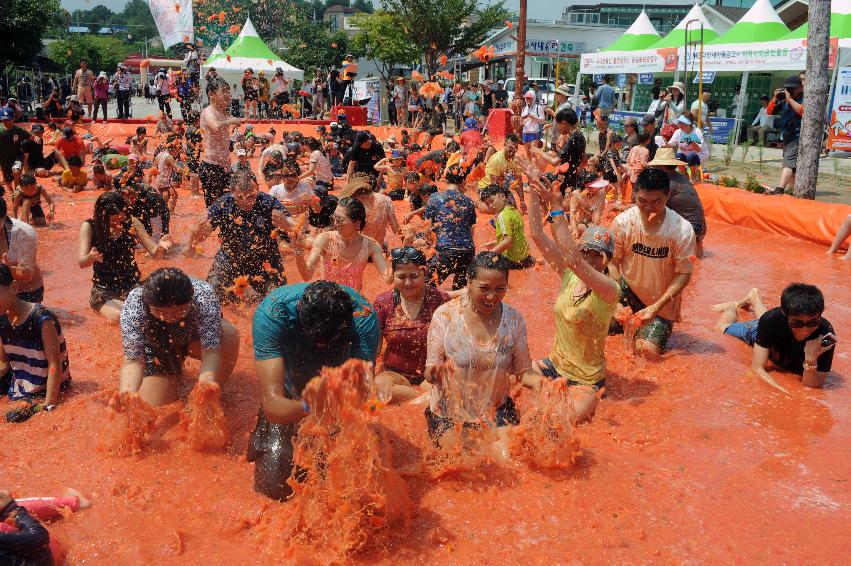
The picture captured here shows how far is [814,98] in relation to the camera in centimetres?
1146

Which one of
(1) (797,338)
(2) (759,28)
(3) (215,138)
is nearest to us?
(1) (797,338)

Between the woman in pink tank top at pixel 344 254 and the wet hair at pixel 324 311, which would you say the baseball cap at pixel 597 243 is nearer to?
the woman in pink tank top at pixel 344 254

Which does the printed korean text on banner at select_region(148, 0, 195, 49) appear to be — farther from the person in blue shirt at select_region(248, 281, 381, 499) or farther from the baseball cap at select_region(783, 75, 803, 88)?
the person in blue shirt at select_region(248, 281, 381, 499)

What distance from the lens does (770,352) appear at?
565 centimetres

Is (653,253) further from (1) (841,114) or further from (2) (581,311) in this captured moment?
(1) (841,114)

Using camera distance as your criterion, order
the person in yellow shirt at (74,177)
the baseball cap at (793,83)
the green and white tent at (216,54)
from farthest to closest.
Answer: the green and white tent at (216,54)
the person in yellow shirt at (74,177)
the baseball cap at (793,83)

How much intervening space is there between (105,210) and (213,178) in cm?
306

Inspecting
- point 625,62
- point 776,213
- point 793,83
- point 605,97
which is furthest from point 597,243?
point 625,62

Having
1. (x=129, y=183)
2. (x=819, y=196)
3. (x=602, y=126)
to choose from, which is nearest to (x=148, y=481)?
(x=129, y=183)

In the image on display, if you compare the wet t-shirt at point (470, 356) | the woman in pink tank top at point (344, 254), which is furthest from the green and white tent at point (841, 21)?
the wet t-shirt at point (470, 356)

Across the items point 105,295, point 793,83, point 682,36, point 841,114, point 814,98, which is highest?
point 682,36

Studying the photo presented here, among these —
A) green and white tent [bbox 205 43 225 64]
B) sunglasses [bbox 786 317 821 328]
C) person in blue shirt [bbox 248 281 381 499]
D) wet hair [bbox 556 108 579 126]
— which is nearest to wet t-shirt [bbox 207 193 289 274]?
person in blue shirt [bbox 248 281 381 499]

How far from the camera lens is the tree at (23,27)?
31.6 m

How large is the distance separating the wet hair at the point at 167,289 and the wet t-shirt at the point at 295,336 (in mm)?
525
